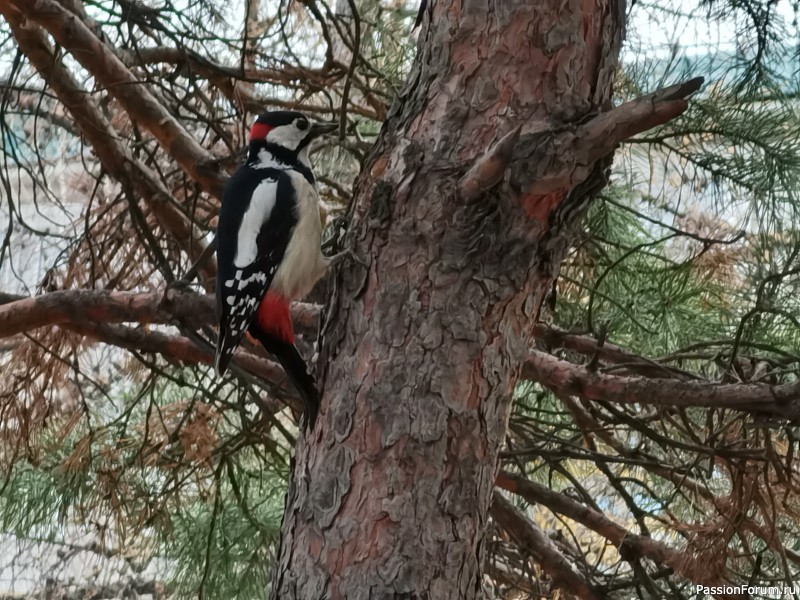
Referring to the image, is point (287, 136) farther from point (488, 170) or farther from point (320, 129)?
point (488, 170)

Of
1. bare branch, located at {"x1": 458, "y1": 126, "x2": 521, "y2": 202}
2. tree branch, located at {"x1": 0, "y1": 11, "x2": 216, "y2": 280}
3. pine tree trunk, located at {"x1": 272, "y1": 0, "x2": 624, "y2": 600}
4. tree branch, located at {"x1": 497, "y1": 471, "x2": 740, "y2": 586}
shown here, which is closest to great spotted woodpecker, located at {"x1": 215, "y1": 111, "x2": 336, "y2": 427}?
tree branch, located at {"x1": 0, "y1": 11, "x2": 216, "y2": 280}

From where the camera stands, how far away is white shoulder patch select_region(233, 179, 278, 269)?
1566 mm

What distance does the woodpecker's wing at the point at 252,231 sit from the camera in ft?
4.90

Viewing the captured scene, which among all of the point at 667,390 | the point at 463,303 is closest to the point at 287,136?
the point at 463,303

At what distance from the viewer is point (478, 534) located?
1.12 m

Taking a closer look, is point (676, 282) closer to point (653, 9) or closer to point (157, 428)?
point (653, 9)

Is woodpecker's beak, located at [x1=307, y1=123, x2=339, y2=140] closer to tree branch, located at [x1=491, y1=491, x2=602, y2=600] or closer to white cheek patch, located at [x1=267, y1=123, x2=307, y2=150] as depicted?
white cheek patch, located at [x1=267, y1=123, x2=307, y2=150]

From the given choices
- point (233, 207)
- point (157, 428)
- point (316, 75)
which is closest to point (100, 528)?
point (157, 428)

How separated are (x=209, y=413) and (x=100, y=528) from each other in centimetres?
35

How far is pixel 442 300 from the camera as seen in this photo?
114cm

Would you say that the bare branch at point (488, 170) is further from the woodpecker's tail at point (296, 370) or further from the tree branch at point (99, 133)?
the tree branch at point (99, 133)

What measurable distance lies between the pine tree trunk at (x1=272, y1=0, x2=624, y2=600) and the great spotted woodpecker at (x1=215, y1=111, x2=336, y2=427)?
0.87 ft

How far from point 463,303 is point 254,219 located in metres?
0.58

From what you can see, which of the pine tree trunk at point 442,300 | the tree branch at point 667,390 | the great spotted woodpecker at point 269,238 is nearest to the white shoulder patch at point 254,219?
the great spotted woodpecker at point 269,238
